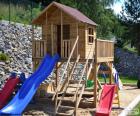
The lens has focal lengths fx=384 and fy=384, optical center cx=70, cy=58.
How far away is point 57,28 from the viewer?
63.7 feet

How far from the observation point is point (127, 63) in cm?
4466

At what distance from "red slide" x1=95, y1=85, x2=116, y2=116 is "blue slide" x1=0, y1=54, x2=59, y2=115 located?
2664 millimetres

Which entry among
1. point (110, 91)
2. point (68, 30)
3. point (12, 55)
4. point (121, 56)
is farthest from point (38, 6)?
point (110, 91)

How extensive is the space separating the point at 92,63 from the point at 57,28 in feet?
9.67

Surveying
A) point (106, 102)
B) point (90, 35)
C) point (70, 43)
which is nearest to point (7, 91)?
point (70, 43)

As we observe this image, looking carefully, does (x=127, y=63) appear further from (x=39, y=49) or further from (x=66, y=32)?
(x=39, y=49)

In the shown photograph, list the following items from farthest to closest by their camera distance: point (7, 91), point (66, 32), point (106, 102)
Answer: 1. point (66, 32)
2. point (7, 91)
3. point (106, 102)

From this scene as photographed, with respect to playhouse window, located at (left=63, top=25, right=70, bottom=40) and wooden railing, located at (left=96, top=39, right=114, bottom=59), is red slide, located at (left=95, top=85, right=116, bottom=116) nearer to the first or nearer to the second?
wooden railing, located at (left=96, top=39, right=114, bottom=59)

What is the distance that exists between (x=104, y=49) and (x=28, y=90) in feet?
16.9

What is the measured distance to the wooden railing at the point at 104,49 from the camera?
58.7 ft

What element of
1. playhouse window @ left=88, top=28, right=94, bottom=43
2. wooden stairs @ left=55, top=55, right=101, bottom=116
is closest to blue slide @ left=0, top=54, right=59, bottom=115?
wooden stairs @ left=55, top=55, right=101, bottom=116

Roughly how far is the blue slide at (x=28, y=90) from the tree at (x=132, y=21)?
31694 millimetres

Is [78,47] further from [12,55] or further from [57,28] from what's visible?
[12,55]

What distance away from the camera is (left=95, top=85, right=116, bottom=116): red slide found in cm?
1454
